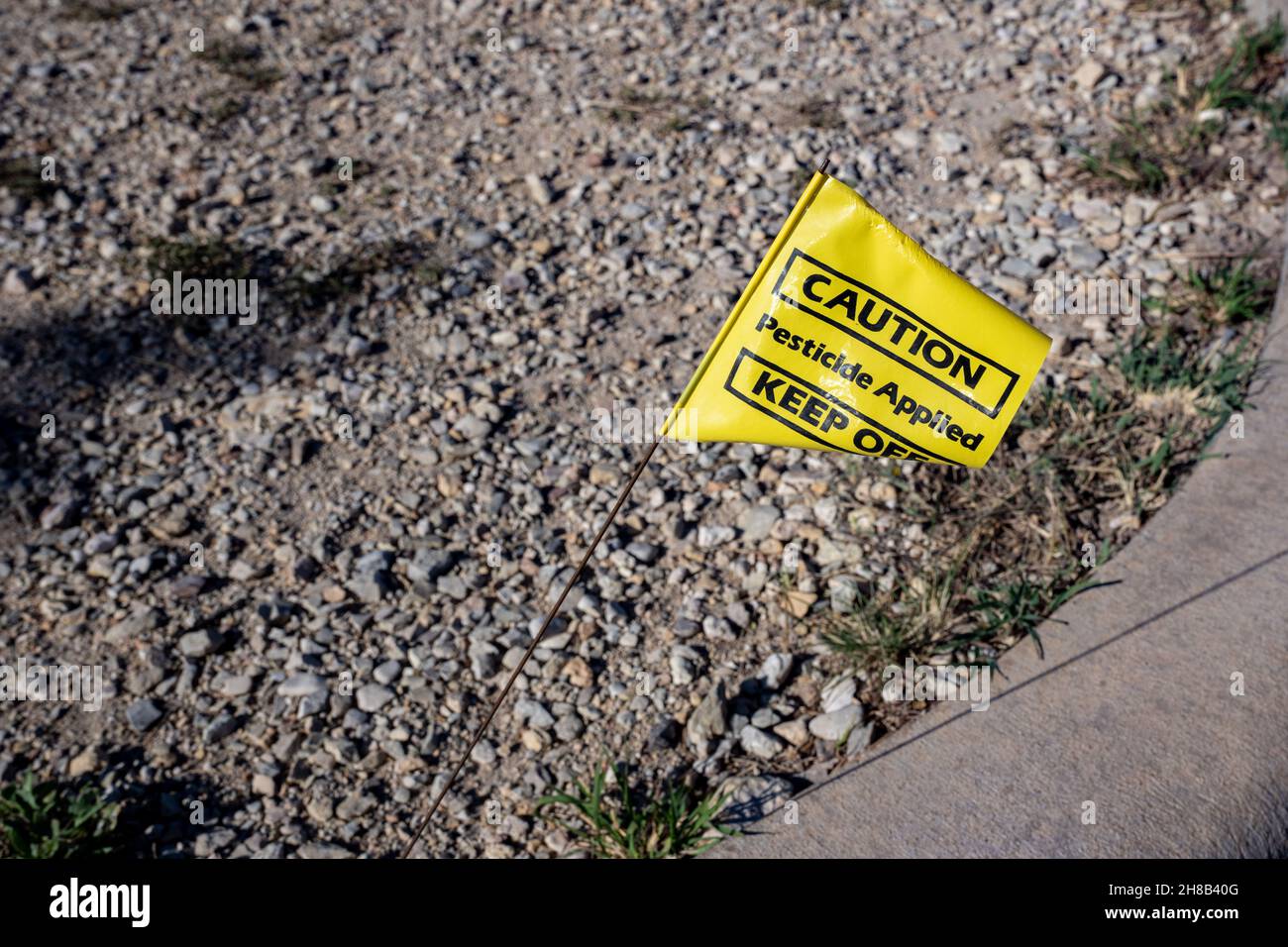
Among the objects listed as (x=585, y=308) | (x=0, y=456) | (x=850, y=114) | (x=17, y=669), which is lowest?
(x=17, y=669)

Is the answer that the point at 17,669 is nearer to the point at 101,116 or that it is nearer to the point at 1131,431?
the point at 101,116

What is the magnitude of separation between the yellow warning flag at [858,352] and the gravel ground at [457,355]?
115 centimetres

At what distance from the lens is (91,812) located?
12.8 feet

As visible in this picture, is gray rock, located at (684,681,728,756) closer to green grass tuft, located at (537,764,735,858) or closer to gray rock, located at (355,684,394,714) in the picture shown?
green grass tuft, located at (537,764,735,858)

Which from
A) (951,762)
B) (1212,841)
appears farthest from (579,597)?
(1212,841)

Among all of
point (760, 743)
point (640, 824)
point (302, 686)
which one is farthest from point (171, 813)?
point (760, 743)

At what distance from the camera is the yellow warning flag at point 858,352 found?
137 inches

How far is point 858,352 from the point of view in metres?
3.55

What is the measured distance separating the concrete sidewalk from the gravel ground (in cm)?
32

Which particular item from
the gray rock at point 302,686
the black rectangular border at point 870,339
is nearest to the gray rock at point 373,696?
the gray rock at point 302,686

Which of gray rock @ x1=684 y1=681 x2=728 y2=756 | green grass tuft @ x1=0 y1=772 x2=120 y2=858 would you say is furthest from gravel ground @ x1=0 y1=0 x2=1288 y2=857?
green grass tuft @ x1=0 y1=772 x2=120 y2=858

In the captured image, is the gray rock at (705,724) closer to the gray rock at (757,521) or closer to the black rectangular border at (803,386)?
the gray rock at (757,521)

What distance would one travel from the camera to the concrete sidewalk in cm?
372
